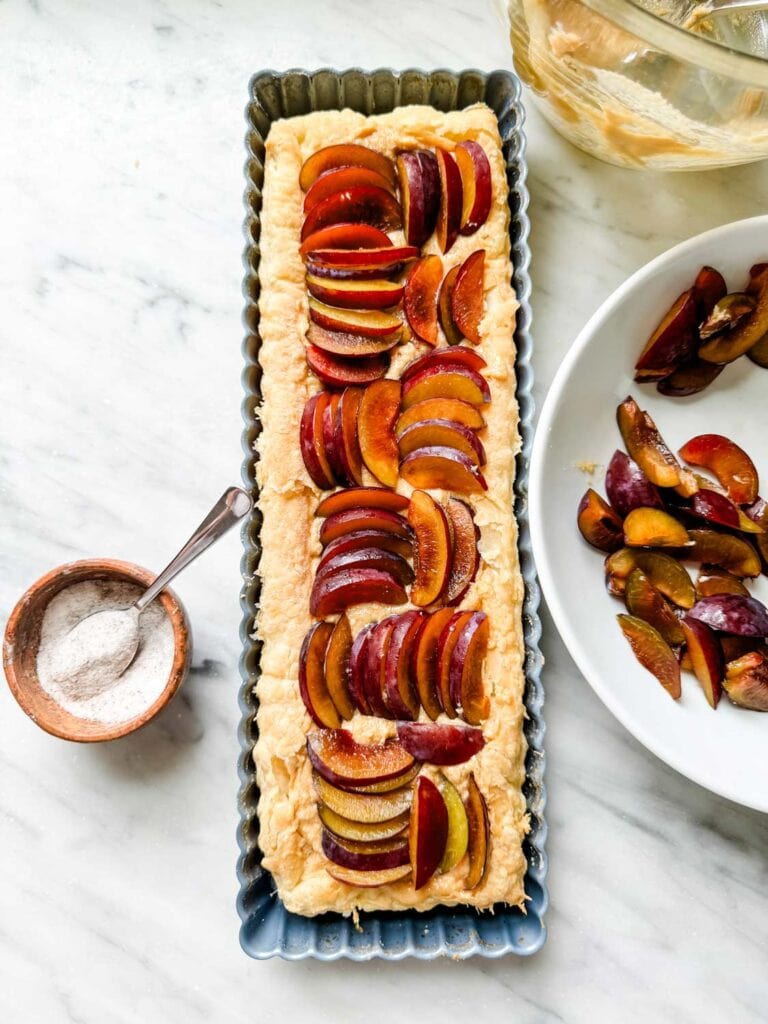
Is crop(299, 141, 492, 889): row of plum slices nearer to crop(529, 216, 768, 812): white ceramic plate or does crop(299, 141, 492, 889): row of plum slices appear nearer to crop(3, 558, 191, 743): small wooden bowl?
crop(529, 216, 768, 812): white ceramic plate

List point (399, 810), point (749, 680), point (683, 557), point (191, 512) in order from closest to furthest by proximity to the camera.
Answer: point (399, 810), point (749, 680), point (683, 557), point (191, 512)

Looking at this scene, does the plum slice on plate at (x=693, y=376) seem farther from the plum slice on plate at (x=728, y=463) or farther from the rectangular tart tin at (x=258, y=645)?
the rectangular tart tin at (x=258, y=645)

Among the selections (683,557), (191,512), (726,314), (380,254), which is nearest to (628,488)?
(683,557)

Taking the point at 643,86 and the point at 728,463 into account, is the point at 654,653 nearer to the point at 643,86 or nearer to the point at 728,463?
the point at 728,463

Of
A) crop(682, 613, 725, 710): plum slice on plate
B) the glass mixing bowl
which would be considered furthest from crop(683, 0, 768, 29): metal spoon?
crop(682, 613, 725, 710): plum slice on plate

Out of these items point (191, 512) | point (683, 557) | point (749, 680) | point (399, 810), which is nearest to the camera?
point (399, 810)

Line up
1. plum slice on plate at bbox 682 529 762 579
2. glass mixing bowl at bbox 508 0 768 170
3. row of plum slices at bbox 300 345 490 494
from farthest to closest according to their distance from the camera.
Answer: plum slice on plate at bbox 682 529 762 579, row of plum slices at bbox 300 345 490 494, glass mixing bowl at bbox 508 0 768 170
